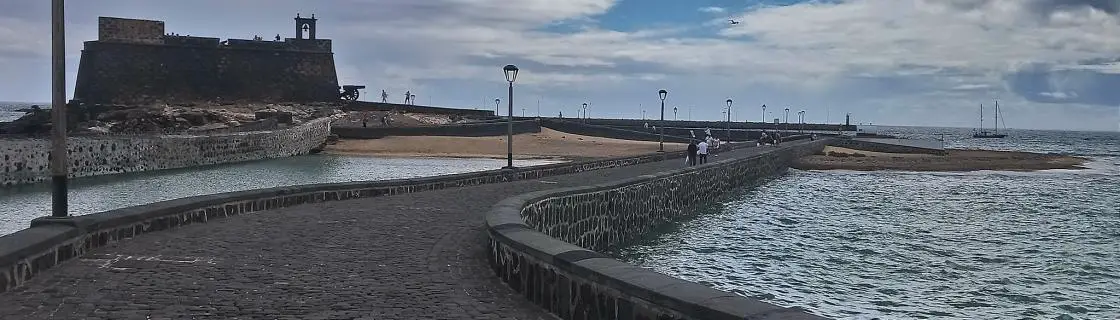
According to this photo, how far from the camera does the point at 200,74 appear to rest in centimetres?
7000

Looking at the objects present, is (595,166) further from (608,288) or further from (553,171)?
(608,288)

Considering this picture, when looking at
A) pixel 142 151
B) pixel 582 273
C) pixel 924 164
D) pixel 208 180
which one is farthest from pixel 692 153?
pixel 924 164

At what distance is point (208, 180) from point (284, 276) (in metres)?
22.8

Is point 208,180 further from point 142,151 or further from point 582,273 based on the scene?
point 582,273

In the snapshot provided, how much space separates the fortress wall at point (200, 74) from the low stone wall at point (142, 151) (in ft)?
83.9

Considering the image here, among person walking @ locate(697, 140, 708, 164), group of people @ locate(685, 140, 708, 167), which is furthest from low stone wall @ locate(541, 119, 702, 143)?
person walking @ locate(697, 140, 708, 164)

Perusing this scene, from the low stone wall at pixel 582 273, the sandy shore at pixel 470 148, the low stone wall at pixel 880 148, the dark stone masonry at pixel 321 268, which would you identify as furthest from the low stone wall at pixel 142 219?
the low stone wall at pixel 880 148

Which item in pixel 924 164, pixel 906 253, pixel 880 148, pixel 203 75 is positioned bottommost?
pixel 906 253

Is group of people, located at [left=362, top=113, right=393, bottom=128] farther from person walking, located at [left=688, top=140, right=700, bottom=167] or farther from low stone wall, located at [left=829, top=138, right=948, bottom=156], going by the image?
person walking, located at [left=688, top=140, right=700, bottom=167]

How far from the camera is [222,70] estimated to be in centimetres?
7056

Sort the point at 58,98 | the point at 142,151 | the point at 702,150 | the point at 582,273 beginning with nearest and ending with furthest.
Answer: the point at 582,273
the point at 58,98
the point at 702,150
the point at 142,151

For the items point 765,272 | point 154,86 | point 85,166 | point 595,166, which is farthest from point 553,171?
point 154,86

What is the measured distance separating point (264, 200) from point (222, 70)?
61.1m

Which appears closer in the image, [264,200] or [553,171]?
[264,200]
